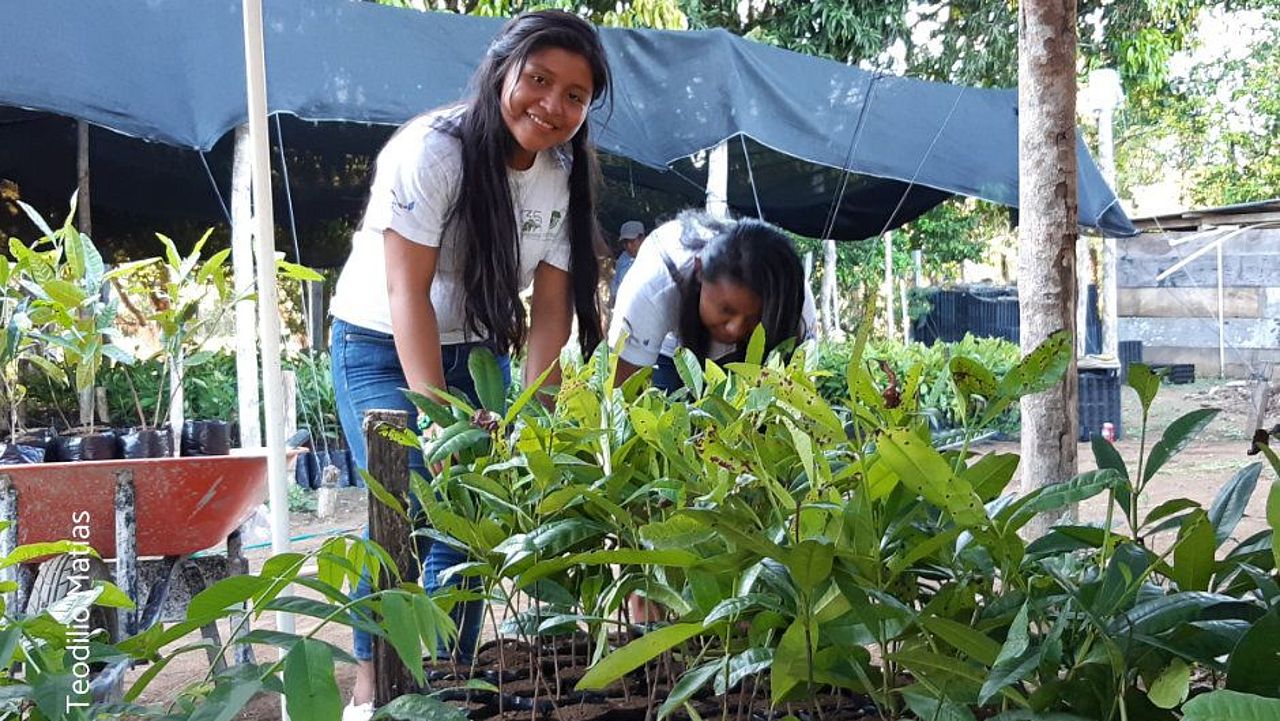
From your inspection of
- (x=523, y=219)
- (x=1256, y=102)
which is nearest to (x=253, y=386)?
(x=523, y=219)

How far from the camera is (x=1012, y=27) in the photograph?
1085 cm

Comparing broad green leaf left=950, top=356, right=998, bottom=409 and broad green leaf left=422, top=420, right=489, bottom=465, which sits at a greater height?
broad green leaf left=950, top=356, right=998, bottom=409

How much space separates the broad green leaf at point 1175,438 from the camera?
934mm

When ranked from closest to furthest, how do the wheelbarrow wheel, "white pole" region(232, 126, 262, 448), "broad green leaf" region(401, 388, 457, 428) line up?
"broad green leaf" region(401, 388, 457, 428)
the wheelbarrow wheel
"white pole" region(232, 126, 262, 448)

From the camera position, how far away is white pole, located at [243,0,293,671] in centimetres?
145

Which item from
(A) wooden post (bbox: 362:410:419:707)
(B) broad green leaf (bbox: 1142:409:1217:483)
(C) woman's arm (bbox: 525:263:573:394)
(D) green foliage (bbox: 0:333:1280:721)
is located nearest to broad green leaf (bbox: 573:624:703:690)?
(D) green foliage (bbox: 0:333:1280:721)

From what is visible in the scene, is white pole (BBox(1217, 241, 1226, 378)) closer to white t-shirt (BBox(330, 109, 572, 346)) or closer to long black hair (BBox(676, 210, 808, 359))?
long black hair (BBox(676, 210, 808, 359))

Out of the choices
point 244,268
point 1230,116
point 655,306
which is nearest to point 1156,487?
point 244,268

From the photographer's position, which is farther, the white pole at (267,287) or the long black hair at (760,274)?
the long black hair at (760,274)

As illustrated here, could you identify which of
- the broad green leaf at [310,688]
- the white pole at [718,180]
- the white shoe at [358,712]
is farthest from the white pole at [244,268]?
the broad green leaf at [310,688]

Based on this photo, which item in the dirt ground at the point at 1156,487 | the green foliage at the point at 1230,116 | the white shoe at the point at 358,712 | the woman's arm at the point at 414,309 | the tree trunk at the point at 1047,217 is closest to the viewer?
the white shoe at the point at 358,712

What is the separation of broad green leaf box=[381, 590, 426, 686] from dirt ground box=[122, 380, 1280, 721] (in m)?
1.22

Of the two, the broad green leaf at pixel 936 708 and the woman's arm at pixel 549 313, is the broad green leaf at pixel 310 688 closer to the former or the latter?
Answer: the broad green leaf at pixel 936 708

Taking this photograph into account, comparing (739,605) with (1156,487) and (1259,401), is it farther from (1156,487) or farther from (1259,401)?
(1259,401)
